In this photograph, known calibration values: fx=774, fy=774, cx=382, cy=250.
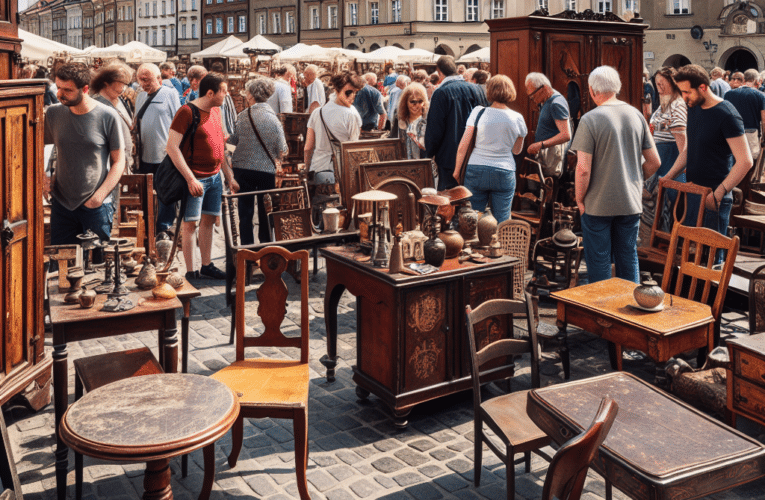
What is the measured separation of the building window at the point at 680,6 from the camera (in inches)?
1502

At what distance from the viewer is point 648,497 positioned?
2748 millimetres

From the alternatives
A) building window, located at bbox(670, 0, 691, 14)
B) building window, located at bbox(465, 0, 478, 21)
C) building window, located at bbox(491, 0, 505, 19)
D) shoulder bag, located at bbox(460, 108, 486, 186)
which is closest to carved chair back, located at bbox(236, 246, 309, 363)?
shoulder bag, located at bbox(460, 108, 486, 186)

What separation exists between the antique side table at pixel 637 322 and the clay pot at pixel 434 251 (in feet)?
2.72

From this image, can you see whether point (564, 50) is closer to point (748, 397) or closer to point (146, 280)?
point (748, 397)

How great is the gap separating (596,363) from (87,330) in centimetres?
354

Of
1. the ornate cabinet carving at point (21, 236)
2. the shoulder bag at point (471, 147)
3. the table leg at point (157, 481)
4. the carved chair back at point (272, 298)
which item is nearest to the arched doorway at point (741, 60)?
the shoulder bag at point (471, 147)

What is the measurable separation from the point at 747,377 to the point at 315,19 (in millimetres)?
50863

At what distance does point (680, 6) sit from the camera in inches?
1513

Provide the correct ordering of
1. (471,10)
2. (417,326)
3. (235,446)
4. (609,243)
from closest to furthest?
(235,446), (417,326), (609,243), (471,10)

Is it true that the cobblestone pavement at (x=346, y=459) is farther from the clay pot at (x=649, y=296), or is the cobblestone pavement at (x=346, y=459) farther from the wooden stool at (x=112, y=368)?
the clay pot at (x=649, y=296)

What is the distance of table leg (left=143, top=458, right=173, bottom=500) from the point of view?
317 centimetres

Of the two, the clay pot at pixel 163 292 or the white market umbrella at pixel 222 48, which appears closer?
the clay pot at pixel 163 292

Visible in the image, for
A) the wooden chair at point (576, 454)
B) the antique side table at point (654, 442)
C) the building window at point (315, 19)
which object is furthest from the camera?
the building window at point (315, 19)

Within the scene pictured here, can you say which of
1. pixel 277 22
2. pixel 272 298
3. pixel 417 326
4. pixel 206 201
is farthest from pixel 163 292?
pixel 277 22
